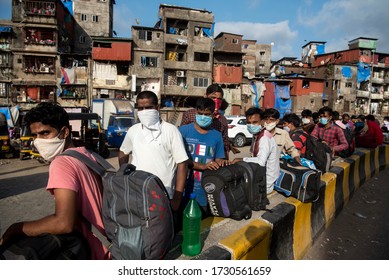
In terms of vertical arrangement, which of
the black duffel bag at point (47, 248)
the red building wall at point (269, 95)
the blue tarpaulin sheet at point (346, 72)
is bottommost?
the black duffel bag at point (47, 248)

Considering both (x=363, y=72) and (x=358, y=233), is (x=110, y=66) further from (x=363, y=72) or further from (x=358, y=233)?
(x=363, y=72)

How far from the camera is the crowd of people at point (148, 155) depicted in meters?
1.52

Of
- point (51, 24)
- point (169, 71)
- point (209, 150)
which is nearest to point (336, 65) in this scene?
point (169, 71)

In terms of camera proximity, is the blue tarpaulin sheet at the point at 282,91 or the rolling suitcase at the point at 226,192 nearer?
the rolling suitcase at the point at 226,192

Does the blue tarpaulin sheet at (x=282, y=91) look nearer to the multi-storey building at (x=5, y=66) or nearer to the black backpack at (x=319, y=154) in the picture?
the multi-storey building at (x=5, y=66)

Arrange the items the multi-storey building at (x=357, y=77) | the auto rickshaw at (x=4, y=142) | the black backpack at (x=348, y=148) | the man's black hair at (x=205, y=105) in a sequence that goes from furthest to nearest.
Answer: the multi-storey building at (x=357, y=77), the auto rickshaw at (x=4, y=142), the black backpack at (x=348, y=148), the man's black hair at (x=205, y=105)

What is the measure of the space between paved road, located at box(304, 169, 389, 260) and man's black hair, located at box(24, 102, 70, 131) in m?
3.50

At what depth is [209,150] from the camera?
301 cm

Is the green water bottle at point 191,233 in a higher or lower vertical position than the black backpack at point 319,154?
lower

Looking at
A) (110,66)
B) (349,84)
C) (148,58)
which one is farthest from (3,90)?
(349,84)

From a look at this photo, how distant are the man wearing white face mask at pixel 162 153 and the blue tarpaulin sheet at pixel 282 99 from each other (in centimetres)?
4039

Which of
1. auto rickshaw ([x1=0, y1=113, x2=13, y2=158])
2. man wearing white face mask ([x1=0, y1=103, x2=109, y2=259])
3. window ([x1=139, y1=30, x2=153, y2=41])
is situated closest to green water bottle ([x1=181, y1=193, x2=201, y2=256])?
man wearing white face mask ([x1=0, y1=103, x2=109, y2=259])

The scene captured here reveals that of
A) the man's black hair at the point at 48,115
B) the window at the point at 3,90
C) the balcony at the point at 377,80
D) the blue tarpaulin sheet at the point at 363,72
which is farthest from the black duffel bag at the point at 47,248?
the balcony at the point at 377,80
